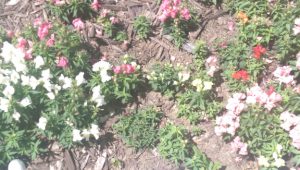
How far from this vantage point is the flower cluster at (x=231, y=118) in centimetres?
527

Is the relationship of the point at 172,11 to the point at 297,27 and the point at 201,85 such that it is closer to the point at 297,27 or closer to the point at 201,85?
the point at 201,85

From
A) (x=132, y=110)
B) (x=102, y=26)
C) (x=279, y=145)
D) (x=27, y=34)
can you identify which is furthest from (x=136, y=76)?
(x=279, y=145)

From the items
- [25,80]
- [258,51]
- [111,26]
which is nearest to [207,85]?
[258,51]

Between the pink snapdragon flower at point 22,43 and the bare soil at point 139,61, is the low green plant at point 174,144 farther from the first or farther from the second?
the pink snapdragon flower at point 22,43

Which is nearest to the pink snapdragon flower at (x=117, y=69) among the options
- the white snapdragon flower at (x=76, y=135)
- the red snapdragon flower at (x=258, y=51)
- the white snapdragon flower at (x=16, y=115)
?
the white snapdragon flower at (x=76, y=135)

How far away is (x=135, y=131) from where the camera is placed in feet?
17.8

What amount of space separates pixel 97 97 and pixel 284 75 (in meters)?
1.99

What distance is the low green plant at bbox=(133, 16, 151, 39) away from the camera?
6.02 metres

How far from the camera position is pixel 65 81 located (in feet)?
17.5

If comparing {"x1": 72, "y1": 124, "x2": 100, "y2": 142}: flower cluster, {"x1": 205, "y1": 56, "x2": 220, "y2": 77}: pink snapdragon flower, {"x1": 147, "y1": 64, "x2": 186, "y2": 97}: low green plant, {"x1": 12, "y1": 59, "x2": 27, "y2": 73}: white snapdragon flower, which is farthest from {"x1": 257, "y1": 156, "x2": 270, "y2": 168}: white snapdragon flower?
{"x1": 12, "y1": 59, "x2": 27, "y2": 73}: white snapdragon flower

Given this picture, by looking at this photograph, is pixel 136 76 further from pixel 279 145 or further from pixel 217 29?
pixel 279 145

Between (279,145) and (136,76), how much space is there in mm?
1674

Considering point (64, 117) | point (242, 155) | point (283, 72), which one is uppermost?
point (283, 72)

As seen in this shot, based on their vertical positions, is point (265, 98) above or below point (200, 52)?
below
